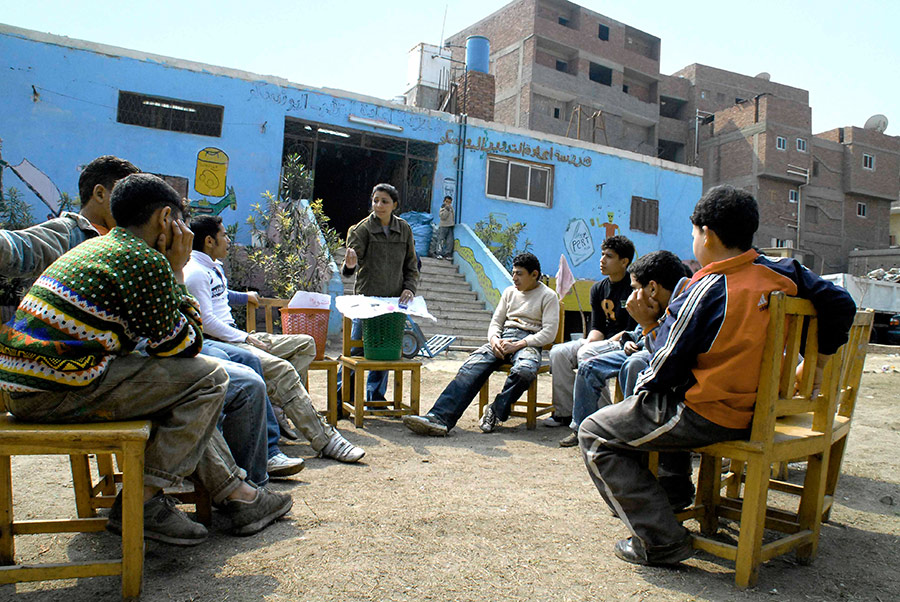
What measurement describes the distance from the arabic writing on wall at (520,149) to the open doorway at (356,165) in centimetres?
86

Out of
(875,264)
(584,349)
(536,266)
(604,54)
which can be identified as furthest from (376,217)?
(875,264)

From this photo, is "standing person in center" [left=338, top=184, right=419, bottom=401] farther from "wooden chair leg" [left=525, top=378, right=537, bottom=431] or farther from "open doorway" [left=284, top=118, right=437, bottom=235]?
"open doorway" [left=284, top=118, right=437, bottom=235]

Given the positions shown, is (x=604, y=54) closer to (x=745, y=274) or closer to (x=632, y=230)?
(x=632, y=230)

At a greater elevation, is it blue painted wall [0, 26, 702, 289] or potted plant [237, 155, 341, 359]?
blue painted wall [0, 26, 702, 289]

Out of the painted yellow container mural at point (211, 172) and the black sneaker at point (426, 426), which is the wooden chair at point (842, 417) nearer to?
the black sneaker at point (426, 426)

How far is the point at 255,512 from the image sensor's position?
2480 millimetres

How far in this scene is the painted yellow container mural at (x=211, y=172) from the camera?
39.0ft

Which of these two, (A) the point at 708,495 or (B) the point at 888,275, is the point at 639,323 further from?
(B) the point at 888,275

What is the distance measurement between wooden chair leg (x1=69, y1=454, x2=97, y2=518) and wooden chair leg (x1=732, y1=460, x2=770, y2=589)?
2.50 metres

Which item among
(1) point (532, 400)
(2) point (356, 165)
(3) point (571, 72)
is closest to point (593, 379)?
(1) point (532, 400)

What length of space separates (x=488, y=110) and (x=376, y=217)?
38.0 ft

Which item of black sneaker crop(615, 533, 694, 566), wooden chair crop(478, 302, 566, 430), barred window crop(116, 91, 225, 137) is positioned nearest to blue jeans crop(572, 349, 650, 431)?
wooden chair crop(478, 302, 566, 430)

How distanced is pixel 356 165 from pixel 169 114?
18.2ft

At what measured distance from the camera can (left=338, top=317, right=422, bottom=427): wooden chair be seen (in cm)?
455
